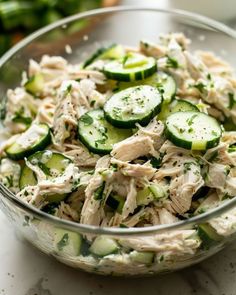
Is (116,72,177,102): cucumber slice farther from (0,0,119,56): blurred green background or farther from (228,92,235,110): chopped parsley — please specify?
(0,0,119,56): blurred green background

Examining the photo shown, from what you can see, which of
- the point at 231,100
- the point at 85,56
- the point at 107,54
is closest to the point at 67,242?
the point at 231,100

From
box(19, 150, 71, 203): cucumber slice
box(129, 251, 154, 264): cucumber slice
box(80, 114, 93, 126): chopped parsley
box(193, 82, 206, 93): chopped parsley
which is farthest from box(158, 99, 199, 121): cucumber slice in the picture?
box(129, 251, 154, 264): cucumber slice

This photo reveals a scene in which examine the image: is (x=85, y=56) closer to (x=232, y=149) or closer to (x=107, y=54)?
(x=107, y=54)

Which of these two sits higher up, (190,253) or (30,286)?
(190,253)

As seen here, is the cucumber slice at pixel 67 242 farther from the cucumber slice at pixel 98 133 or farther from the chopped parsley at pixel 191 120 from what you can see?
the chopped parsley at pixel 191 120

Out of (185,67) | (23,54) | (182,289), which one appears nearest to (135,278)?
(182,289)

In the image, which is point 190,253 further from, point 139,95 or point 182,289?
point 139,95

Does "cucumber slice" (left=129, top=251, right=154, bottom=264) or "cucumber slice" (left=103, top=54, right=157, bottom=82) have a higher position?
"cucumber slice" (left=103, top=54, right=157, bottom=82)
